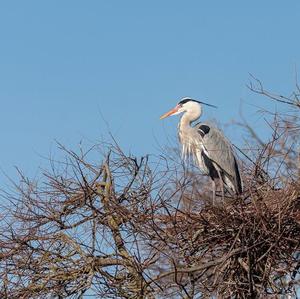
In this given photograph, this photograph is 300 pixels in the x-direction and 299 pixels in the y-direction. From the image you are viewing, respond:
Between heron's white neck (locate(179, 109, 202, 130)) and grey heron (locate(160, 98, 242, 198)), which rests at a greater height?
heron's white neck (locate(179, 109, 202, 130))

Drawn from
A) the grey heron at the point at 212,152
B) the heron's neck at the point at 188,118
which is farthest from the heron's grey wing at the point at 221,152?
the heron's neck at the point at 188,118

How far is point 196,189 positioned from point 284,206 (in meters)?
0.75

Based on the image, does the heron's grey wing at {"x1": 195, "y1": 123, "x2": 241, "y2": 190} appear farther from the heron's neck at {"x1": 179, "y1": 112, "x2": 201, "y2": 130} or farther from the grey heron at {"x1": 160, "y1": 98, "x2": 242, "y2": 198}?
the heron's neck at {"x1": 179, "y1": 112, "x2": 201, "y2": 130}

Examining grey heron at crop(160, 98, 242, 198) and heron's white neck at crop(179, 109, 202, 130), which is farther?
heron's white neck at crop(179, 109, 202, 130)

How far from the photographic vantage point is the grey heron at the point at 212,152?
827 cm

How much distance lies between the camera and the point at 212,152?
8.41 m

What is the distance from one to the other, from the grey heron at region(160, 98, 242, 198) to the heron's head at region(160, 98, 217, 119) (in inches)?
9.0

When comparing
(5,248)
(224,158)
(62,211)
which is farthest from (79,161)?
(224,158)

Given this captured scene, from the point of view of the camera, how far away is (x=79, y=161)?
225 inches

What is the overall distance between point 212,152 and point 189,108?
956mm

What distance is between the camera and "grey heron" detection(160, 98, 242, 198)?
8.27m

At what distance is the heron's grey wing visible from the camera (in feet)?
27.1

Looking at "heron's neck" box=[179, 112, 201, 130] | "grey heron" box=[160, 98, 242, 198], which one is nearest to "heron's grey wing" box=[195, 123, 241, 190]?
"grey heron" box=[160, 98, 242, 198]

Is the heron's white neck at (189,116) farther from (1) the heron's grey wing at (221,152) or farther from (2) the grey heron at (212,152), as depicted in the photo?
(1) the heron's grey wing at (221,152)
